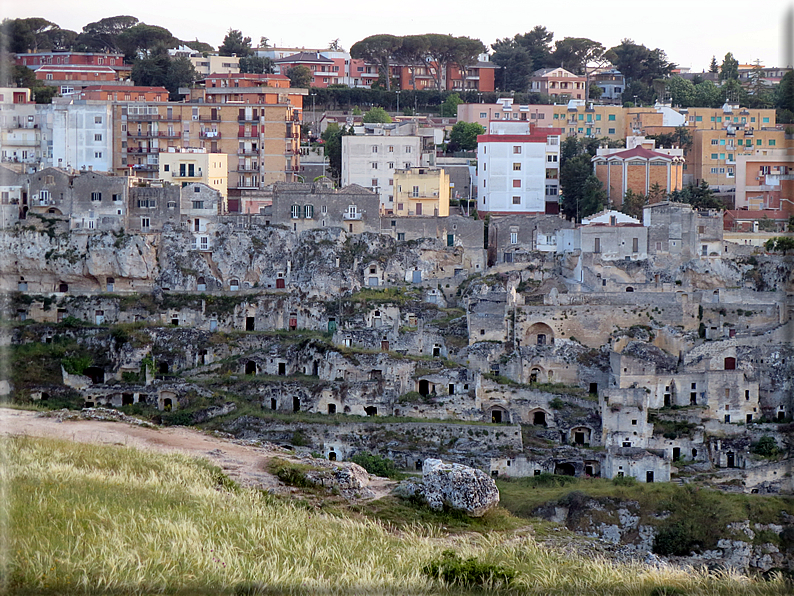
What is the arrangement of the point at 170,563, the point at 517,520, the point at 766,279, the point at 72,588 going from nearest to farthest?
1. the point at 72,588
2. the point at 170,563
3. the point at 517,520
4. the point at 766,279

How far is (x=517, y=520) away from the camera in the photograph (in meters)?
24.2

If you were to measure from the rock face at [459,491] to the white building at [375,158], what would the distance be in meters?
29.7

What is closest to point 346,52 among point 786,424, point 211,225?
point 211,225

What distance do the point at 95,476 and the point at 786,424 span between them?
2350 cm

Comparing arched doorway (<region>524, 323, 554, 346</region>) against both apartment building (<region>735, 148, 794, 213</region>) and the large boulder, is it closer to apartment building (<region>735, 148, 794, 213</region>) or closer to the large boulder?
apartment building (<region>735, 148, 794, 213</region>)

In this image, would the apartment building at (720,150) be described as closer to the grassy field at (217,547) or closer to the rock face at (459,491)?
the rock face at (459,491)

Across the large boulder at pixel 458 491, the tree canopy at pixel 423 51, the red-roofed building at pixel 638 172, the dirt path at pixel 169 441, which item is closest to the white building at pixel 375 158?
the red-roofed building at pixel 638 172

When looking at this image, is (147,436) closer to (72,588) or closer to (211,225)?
(72,588)

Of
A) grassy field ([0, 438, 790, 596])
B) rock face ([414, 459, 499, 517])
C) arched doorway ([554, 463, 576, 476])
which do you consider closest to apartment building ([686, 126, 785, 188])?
arched doorway ([554, 463, 576, 476])

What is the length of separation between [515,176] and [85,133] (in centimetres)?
1876

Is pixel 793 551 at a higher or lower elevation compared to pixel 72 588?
lower

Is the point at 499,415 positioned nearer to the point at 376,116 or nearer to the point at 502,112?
the point at 502,112

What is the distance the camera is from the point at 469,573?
15.0m

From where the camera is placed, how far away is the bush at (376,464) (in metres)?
33.5
